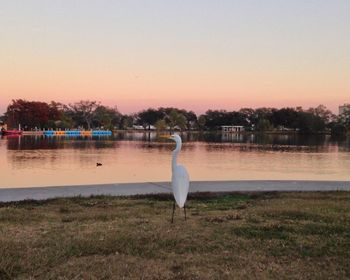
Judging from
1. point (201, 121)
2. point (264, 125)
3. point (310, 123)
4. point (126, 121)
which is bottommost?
point (264, 125)

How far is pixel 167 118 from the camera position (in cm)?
15062

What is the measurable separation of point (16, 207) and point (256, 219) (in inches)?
185

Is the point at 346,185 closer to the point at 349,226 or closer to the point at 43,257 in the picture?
the point at 349,226

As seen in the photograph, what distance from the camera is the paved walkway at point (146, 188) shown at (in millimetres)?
11000

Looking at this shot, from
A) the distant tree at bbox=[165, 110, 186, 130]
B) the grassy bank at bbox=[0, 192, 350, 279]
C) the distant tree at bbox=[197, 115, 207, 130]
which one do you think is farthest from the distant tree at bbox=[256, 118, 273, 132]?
the grassy bank at bbox=[0, 192, 350, 279]

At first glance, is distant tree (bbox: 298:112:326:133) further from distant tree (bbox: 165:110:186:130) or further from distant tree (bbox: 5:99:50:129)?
distant tree (bbox: 5:99:50:129)

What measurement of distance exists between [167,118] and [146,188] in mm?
138623

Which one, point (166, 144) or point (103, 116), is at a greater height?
point (103, 116)

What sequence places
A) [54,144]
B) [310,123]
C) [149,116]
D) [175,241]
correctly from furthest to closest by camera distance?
1. [149,116]
2. [310,123]
3. [54,144]
4. [175,241]

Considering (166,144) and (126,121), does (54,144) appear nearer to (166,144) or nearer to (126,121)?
(166,144)

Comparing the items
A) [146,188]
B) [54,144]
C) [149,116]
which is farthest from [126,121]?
[146,188]

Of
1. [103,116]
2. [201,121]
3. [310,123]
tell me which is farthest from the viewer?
[201,121]

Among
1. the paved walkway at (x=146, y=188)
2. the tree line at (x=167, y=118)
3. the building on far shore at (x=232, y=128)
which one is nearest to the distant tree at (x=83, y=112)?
the tree line at (x=167, y=118)

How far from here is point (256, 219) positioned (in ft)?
24.6
